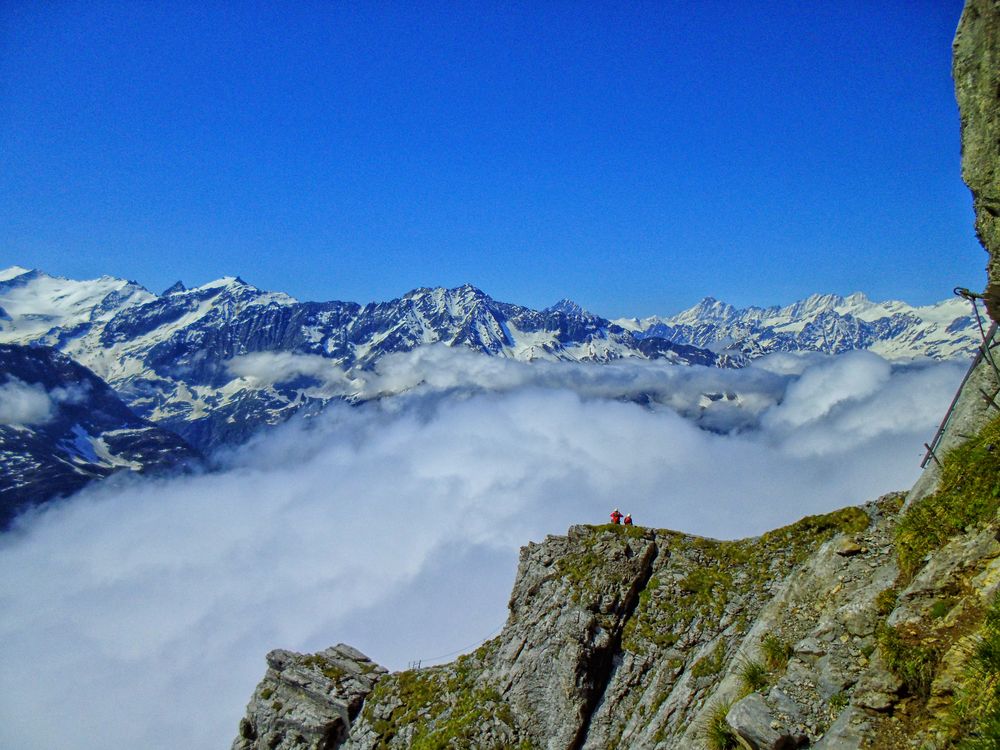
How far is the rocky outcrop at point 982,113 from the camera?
14125 mm

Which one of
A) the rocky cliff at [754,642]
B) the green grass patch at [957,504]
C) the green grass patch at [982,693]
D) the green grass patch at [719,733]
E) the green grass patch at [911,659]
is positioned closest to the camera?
the green grass patch at [982,693]

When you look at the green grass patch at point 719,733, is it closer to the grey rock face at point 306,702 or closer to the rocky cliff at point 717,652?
the rocky cliff at point 717,652

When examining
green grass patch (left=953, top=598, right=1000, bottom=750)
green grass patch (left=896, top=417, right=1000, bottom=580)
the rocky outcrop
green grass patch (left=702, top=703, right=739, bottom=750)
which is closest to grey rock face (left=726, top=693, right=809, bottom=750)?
green grass patch (left=702, top=703, right=739, bottom=750)

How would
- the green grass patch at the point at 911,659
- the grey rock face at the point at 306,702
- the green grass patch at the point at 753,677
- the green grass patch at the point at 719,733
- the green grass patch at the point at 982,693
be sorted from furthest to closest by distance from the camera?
the grey rock face at the point at 306,702, the green grass patch at the point at 753,677, the green grass patch at the point at 719,733, the green grass patch at the point at 911,659, the green grass patch at the point at 982,693

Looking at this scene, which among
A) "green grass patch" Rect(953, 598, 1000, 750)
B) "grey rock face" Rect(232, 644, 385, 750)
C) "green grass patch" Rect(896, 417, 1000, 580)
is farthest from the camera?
"grey rock face" Rect(232, 644, 385, 750)

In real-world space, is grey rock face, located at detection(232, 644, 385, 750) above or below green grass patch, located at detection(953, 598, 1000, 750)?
above

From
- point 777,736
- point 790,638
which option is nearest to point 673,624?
point 790,638

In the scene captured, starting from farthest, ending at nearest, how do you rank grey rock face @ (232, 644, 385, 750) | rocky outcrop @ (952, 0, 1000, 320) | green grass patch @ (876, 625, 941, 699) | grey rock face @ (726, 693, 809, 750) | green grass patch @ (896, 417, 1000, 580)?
grey rock face @ (232, 644, 385, 750), grey rock face @ (726, 693, 809, 750), rocky outcrop @ (952, 0, 1000, 320), green grass patch @ (896, 417, 1000, 580), green grass patch @ (876, 625, 941, 699)

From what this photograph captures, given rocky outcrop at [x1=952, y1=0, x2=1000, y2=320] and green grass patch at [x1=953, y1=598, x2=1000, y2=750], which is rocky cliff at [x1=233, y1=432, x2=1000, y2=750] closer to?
green grass patch at [x1=953, y1=598, x2=1000, y2=750]

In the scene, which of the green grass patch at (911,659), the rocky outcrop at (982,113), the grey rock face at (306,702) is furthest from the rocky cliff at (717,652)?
the rocky outcrop at (982,113)

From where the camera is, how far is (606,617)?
33.8m

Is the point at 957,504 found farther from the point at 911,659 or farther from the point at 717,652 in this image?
the point at 717,652

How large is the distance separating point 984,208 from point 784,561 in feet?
A: 71.3

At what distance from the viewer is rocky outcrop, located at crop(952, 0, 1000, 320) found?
14.1 meters
